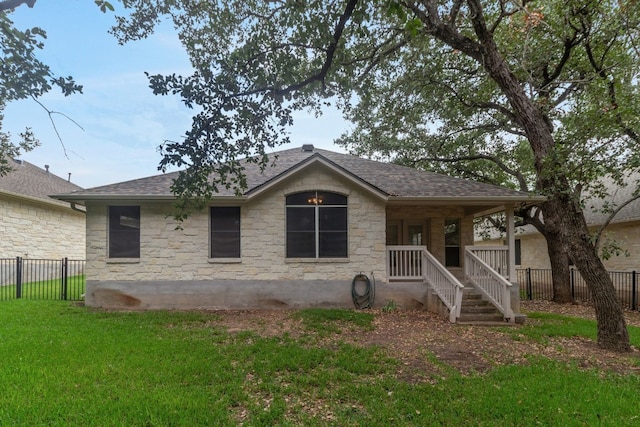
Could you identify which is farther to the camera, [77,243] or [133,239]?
[77,243]

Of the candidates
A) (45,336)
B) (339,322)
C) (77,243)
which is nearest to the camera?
(45,336)

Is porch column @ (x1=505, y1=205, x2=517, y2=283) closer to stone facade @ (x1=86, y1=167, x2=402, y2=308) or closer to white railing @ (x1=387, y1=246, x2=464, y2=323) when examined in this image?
white railing @ (x1=387, y1=246, x2=464, y2=323)

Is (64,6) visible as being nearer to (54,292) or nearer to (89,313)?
(89,313)

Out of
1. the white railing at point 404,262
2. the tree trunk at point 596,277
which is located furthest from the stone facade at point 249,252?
the tree trunk at point 596,277

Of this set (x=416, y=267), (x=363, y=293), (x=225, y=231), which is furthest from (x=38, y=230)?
(x=416, y=267)

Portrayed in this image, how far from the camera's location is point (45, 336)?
6.77m

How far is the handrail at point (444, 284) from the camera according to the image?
847 cm

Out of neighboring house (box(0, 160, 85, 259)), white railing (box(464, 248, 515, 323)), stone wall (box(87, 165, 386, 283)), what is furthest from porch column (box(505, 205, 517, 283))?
neighboring house (box(0, 160, 85, 259))

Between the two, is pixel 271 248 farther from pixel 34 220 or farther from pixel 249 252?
pixel 34 220

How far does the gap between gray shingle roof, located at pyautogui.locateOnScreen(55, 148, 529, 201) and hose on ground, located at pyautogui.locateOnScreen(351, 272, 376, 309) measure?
8.45ft

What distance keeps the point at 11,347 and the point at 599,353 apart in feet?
34.7

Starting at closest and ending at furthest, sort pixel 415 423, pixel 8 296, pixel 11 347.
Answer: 1. pixel 415 423
2. pixel 11 347
3. pixel 8 296

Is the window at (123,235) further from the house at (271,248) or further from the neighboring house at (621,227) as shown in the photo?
the neighboring house at (621,227)

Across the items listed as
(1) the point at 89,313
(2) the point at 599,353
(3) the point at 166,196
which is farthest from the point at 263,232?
(2) the point at 599,353
